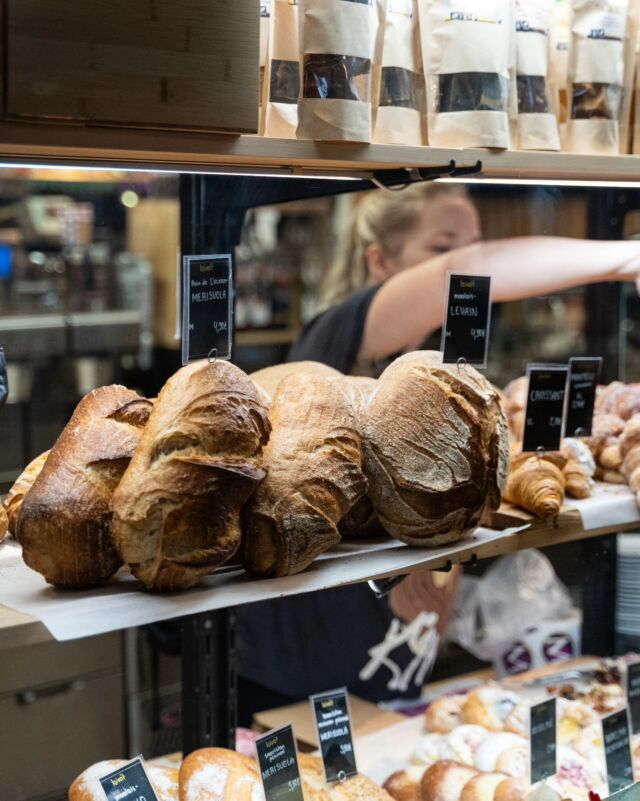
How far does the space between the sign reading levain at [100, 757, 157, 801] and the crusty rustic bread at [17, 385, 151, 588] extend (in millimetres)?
342

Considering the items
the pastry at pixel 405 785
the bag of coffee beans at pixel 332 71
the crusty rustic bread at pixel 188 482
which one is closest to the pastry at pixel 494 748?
the pastry at pixel 405 785

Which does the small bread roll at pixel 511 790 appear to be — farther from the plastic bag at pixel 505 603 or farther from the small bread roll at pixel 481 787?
the plastic bag at pixel 505 603

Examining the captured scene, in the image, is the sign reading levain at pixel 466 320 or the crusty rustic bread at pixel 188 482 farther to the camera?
the sign reading levain at pixel 466 320

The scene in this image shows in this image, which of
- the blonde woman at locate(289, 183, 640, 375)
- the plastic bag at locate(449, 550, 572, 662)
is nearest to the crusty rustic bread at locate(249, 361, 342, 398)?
the blonde woman at locate(289, 183, 640, 375)

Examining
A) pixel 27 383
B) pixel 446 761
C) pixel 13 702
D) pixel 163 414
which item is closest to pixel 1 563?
pixel 163 414

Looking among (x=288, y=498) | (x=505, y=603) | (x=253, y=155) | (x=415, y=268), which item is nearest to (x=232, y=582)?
(x=288, y=498)

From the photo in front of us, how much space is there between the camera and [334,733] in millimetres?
1610

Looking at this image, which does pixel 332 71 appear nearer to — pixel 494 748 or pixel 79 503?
pixel 79 503

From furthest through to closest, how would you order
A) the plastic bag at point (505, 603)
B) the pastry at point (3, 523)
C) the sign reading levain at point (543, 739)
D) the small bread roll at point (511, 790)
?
1. the plastic bag at point (505, 603)
2. the sign reading levain at point (543, 739)
3. the small bread roll at point (511, 790)
4. the pastry at point (3, 523)

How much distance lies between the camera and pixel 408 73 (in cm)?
142

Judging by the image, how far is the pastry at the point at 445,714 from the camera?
2.11 m

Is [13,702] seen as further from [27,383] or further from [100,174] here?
[100,174]

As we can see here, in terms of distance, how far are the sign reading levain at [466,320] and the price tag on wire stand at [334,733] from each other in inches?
22.2

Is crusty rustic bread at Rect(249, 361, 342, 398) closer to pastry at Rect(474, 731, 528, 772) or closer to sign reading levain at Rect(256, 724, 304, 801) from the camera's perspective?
sign reading levain at Rect(256, 724, 304, 801)
